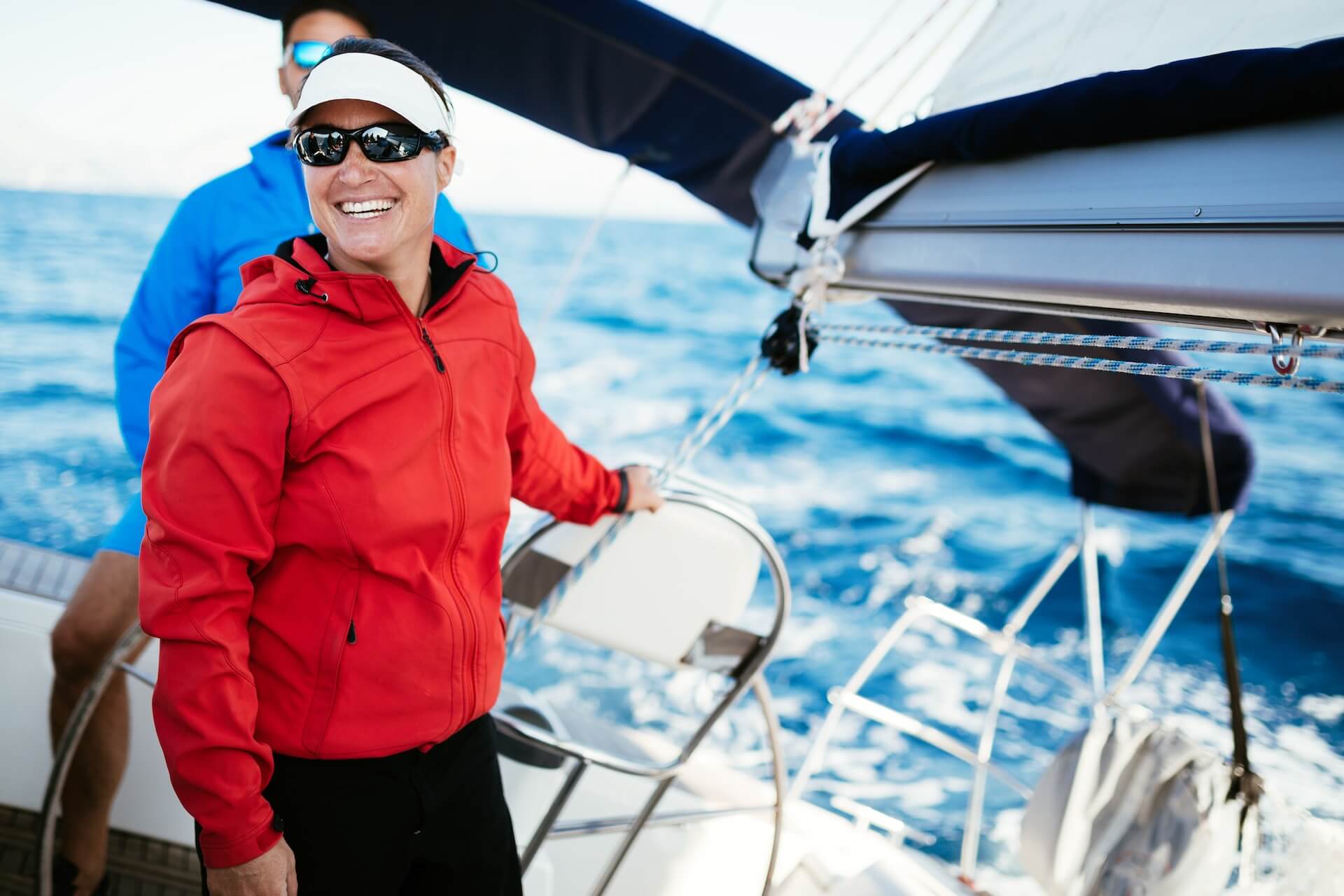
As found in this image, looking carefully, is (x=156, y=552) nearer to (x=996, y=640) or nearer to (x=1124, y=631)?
(x=996, y=640)

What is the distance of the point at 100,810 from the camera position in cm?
193

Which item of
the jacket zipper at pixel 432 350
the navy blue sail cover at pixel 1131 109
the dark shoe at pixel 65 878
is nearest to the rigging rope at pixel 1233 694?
the navy blue sail cover at pixel 1131 109

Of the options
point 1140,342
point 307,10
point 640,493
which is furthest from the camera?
point 307,10

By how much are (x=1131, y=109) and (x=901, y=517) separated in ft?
28.8

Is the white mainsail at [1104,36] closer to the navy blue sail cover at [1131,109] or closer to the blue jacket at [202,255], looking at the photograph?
the navy blue sail cover at [1131,109]

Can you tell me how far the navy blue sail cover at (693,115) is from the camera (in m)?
2.17

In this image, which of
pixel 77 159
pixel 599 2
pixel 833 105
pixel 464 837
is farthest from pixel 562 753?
pixel 77 159

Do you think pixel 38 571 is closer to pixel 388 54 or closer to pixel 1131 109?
pixel 388 54

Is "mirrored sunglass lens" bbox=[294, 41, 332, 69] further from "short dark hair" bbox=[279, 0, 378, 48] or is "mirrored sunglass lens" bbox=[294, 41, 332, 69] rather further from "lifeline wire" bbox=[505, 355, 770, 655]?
"lifeline wire" bbox=[505, 355, 770, 655]

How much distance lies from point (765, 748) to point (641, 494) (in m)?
3.75

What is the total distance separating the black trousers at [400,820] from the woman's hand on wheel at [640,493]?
1.37ft

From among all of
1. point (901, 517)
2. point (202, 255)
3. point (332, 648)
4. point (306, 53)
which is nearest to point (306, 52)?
point (306, 53)

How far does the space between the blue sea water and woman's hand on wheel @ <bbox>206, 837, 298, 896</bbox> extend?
3.58 feet

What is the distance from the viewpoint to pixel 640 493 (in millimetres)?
1472
